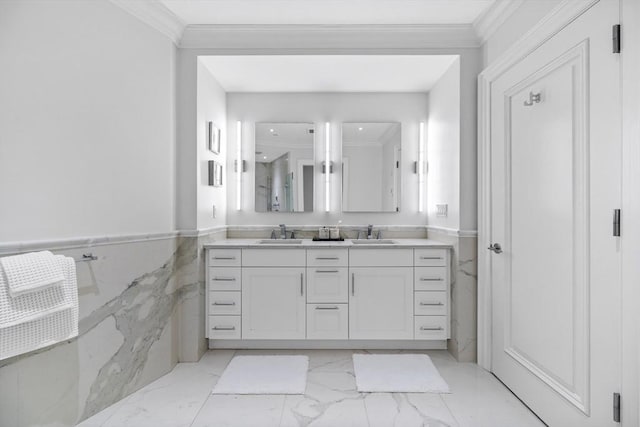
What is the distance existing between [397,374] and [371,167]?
182 cm

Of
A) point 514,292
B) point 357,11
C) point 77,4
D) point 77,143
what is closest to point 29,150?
point 77,143

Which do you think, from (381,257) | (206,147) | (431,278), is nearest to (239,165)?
(206,147)

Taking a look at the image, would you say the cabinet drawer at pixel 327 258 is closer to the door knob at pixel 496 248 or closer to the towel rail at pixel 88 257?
the door knob at pixel 496 248

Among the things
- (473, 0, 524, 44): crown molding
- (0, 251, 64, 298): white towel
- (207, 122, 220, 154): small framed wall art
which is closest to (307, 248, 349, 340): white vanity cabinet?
(207, 122, 220, 154): small framed wall art

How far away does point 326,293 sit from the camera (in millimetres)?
2832

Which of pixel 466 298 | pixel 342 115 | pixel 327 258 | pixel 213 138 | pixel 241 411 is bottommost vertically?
pixel 241 411

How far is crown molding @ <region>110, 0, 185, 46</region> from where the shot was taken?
2234 mm

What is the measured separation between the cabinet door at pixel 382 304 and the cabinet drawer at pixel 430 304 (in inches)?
2.1

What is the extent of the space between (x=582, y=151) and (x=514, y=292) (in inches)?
37.3

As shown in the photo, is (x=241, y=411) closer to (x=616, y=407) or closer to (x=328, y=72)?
(x=616, y=407)

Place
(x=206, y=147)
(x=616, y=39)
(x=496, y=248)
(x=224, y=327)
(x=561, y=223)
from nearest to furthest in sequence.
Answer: (x=616, y=39)
(x=561, y=223)
(x=496, y=248)
(x=224, y=327)
(x=206, y=147)

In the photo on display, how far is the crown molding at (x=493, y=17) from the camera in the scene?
2240mm

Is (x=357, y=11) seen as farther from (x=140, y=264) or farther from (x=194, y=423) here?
(x=194, y=423)

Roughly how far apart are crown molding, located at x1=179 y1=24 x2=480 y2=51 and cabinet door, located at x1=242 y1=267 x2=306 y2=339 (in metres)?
1.67
